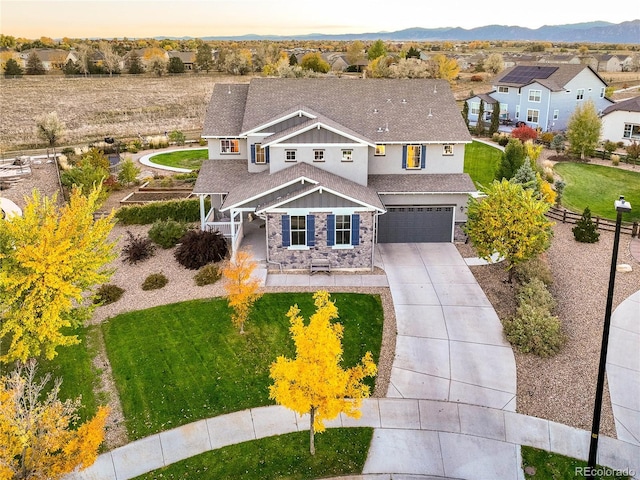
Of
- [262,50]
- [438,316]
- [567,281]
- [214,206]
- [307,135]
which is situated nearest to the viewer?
[438,316]

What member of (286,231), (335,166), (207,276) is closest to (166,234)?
(207,276)

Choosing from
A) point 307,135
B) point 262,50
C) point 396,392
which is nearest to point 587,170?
point 307,135

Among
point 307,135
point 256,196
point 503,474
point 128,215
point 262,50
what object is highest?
point 262,50

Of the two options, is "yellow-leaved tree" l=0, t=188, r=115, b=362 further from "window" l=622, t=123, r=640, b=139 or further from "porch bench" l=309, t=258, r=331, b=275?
"window" l=622, t=123, r=640, b=139

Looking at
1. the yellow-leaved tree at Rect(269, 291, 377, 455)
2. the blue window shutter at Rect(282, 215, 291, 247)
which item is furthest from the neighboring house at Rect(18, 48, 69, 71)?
the yellow-leaved tree at Rect(269, 291, 377, 455)

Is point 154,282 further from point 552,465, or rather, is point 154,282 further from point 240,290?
point 552,465

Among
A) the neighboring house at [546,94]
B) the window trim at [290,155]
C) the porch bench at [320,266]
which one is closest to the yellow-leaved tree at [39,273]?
the porch bench at [320,266]

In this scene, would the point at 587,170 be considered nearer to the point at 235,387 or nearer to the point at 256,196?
the point at 256,196
